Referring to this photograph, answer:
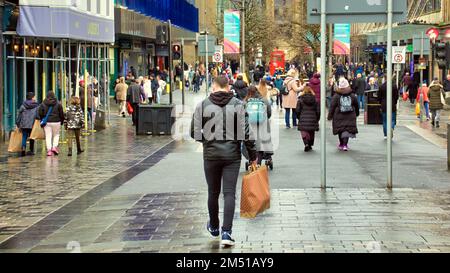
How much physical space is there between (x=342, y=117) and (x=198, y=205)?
875cm

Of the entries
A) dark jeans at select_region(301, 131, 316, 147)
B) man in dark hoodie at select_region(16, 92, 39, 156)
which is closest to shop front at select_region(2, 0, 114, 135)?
man in dark hoodie at select_region(16, 92, 39, 156)

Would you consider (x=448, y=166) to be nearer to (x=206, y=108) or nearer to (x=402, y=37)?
(x=206, y=108)

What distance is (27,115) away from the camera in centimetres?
2081

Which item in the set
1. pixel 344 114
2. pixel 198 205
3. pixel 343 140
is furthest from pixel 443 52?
pixel 198 205

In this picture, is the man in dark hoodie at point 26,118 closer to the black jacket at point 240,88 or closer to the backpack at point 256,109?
the black jacket at point 240,88

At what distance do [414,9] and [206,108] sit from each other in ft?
189

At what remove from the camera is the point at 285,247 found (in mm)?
8695

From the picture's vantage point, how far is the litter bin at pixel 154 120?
26203 millimetres

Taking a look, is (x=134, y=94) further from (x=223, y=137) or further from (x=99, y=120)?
(x=223, y=137)

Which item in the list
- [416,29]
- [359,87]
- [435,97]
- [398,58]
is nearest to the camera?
[435,97]

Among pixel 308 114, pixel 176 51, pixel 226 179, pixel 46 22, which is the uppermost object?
pixel 46 22

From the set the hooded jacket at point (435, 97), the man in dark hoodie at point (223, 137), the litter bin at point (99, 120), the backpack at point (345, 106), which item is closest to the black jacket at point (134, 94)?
the litter bin at point (99, 120)

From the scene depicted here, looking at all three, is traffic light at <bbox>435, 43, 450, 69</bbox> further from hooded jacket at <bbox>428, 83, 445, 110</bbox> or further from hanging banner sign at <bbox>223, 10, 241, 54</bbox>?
hanging banner sign at <bbox>223, 10, 241, 54</bbox>

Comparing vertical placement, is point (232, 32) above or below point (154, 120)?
above
